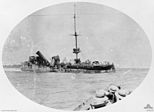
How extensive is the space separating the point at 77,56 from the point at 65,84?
9 centimetres

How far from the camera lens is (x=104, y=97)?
2.72ft

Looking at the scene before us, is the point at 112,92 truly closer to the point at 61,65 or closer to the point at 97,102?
the point at 97,102

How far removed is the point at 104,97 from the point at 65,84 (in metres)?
0.12

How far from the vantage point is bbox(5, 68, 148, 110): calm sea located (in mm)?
824

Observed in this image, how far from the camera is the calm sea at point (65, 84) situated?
0.82m

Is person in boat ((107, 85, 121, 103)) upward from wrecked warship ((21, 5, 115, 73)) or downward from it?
downward

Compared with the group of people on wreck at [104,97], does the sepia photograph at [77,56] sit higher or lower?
higher

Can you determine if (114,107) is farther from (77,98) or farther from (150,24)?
(150,24)

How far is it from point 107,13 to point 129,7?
73mm

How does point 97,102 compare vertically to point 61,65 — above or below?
below

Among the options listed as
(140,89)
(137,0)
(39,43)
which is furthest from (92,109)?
(137,0)

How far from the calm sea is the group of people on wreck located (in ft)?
0.04

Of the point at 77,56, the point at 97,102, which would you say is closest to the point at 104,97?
the point at 97,102

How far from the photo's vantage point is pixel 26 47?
85 centimetres
